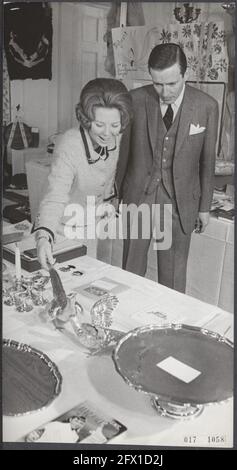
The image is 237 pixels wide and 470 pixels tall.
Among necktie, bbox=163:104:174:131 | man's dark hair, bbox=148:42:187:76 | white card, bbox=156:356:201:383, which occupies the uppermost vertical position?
man's dark hair, bbox=148:42:187:76

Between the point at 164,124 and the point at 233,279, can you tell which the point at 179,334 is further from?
the point at 164,124

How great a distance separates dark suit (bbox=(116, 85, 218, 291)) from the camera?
4.82 feet

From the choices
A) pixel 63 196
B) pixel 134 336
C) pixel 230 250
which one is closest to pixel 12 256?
pixel 63 196

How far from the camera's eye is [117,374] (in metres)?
1.16

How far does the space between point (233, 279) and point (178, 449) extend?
1.54 ft

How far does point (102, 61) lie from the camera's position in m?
1.43

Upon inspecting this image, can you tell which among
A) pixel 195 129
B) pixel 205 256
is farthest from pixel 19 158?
pixel 205 256

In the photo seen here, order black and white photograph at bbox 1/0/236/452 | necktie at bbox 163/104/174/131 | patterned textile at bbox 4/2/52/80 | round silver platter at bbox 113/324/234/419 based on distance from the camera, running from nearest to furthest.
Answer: round silver platter at bbox 113/324/234/419, black and white photograph at bbox 1/0/236/452, patterned textile at bbox 4/2/52/80, necktie at bbox 163/104/174/131

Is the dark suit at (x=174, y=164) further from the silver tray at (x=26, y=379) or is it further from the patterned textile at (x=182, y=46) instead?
the silver tray at (x=26, y=379)

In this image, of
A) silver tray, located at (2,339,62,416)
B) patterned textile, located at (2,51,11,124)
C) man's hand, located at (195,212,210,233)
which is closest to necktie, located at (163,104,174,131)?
man's hand, located at (195,212,210,233)

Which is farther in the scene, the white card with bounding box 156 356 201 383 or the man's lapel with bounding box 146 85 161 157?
the man's lapel with bounding box 146 85 161 157

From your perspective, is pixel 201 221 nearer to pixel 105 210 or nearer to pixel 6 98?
pixel 105 210

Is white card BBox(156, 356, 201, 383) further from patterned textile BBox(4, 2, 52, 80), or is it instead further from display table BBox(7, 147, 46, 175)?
patterned textile BBox(4, 2, 52, 80)

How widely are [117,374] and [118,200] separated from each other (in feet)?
1.98
